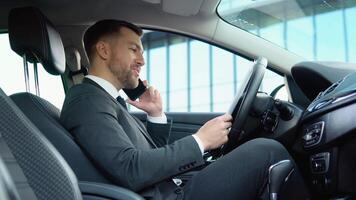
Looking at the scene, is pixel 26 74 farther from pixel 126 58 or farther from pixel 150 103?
pixel 150 103

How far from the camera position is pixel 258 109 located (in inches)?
73.8

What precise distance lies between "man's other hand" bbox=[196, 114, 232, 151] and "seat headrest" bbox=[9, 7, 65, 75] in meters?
0.60

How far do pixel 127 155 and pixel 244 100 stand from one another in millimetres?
412

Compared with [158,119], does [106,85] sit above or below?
above

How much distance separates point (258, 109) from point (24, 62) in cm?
89

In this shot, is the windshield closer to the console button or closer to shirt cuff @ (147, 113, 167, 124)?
shirt cuff @ (147, 113, 167, 124)

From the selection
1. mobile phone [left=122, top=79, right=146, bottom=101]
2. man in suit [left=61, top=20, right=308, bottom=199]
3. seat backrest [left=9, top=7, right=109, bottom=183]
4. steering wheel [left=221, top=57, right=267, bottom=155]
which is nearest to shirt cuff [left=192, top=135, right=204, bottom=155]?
man in suit [left=61, top=20, right=308, bottom=199]

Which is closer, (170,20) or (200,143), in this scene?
(200,143)

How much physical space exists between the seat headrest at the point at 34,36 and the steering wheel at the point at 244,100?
656mm

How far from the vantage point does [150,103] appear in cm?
242

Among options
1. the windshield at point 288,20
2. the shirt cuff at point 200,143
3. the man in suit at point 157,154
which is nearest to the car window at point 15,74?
the man in suit at point 157,154

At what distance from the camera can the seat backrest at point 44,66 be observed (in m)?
1.64

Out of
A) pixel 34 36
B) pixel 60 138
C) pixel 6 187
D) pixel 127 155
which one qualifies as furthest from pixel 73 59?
pixel 6 187

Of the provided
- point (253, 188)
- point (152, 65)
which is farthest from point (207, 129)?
point (152, 65)
